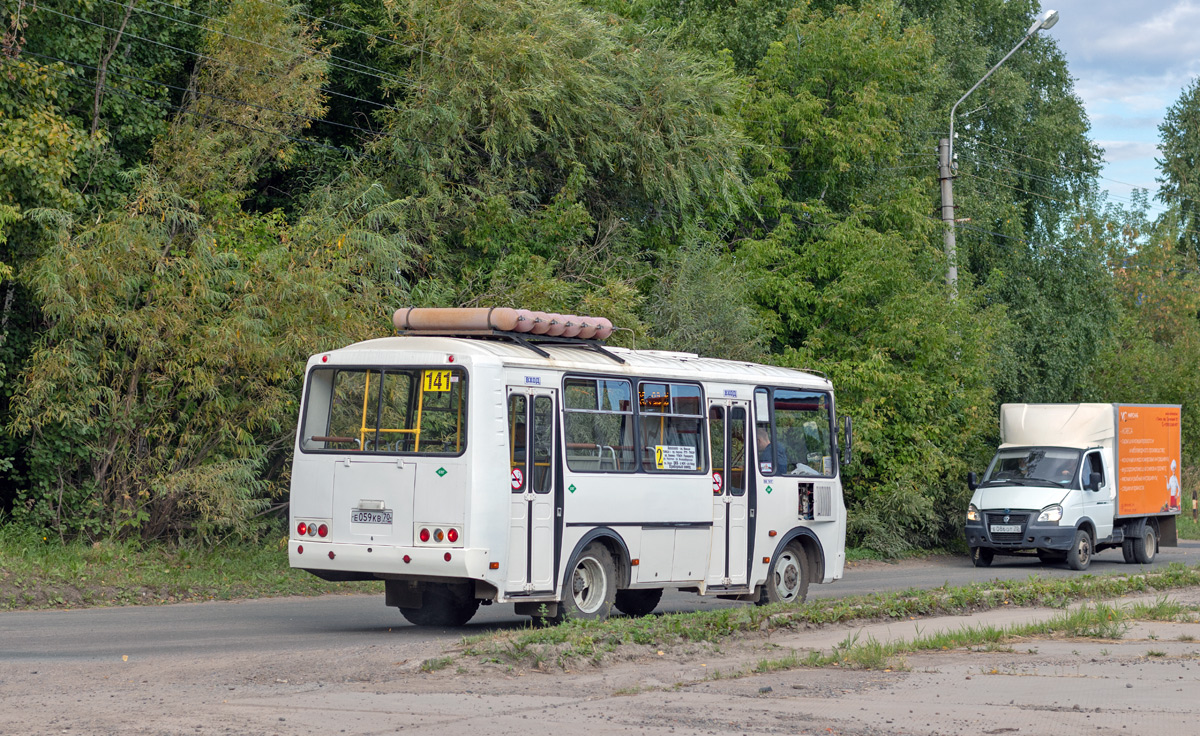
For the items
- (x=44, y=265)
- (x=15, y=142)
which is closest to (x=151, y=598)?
(x=44, y=265)

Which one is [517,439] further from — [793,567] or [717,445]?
[793,567]

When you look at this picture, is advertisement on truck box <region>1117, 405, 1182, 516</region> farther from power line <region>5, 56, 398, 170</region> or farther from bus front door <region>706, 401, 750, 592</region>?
power line <region>5, 56, 398, 170</region>

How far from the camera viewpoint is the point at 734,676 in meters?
10.4

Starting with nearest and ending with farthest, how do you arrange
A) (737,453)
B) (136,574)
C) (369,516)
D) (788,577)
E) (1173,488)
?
(369,516) → (737,453) → (788,577) → (136,574) → (1173,488)

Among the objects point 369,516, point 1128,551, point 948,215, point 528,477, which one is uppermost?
point 948,215

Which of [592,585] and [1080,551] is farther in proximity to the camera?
[1080,551]

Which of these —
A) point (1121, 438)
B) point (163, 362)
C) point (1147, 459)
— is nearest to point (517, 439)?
point (163, 362)

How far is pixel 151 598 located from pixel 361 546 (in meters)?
4.76

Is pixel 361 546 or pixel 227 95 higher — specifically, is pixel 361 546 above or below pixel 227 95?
below

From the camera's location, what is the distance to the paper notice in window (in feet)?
47.9

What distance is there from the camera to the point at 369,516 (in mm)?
13016

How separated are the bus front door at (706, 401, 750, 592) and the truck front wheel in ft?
36.8

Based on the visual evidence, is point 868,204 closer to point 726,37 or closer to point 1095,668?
point 726,37

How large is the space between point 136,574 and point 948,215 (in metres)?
19.7
